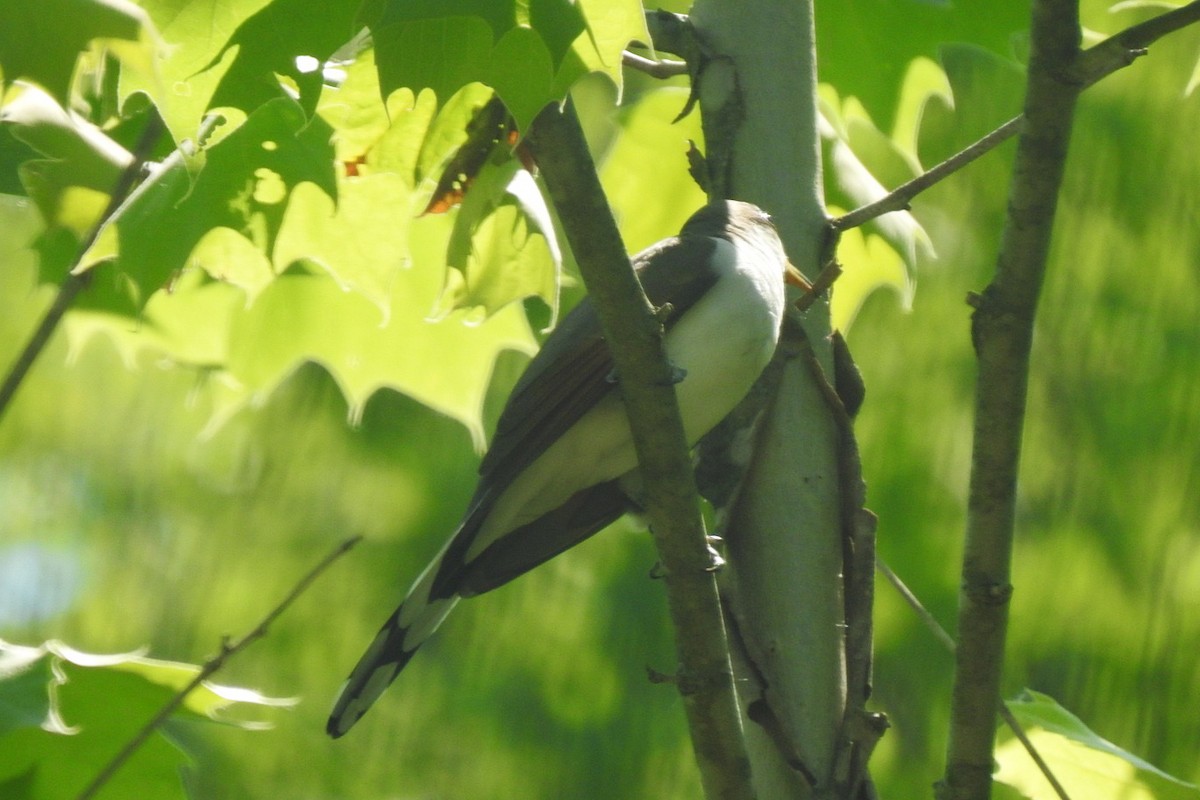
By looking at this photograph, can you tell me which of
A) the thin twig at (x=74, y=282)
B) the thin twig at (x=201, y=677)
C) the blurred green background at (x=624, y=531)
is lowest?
the blurred green background at (x=624, y=531)

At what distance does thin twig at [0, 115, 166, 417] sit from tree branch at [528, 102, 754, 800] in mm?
588

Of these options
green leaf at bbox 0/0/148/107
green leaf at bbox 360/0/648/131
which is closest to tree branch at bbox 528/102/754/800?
green leaf at bbox 360/0/648/131

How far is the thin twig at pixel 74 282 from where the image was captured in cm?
129

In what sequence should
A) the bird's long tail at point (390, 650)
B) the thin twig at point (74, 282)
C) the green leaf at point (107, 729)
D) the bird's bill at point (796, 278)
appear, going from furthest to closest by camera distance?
1. the bird's bill at point (796, 278)
2. the bird's long tail at point (390, 650)
3. the green leaf at point (107, 729)
4. the thin twig at point (74, 282)

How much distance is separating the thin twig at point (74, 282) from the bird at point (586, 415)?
1.79ft

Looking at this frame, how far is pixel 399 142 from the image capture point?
1384 mm

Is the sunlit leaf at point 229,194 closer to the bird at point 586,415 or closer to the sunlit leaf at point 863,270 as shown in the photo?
the bird at point 586,415

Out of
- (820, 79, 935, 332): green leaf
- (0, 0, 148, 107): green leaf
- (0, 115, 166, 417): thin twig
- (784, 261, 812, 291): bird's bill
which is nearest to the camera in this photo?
(0, 0, 148, 107): green leaf

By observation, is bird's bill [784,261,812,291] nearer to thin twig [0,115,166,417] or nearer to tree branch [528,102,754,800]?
tree branch [528,102,754,800]

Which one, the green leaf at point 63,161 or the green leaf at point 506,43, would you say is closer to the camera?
the green leaf at point 506,43

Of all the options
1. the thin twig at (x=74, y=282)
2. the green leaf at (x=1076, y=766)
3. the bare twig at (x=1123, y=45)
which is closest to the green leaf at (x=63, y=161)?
the thin twig at (x=74, y=282)

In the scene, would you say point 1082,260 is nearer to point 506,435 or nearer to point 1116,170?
point 1116,170

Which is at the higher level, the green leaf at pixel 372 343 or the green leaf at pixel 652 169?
the green leaf at pixel 652 169

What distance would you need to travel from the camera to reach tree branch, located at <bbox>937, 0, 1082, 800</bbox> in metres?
1.09
